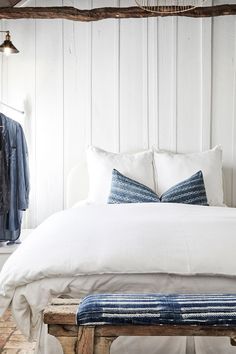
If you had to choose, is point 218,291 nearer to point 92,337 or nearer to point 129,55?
point 92,337

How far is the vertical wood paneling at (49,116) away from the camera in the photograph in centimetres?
378

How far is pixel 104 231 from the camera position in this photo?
200cm

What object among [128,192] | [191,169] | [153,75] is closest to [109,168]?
[128,192]

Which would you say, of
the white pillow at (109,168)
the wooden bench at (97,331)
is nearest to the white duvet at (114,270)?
the wooden bench at (97,331)

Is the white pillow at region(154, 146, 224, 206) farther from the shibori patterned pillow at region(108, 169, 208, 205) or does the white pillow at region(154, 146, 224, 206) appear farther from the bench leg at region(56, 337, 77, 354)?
the bench leg at region(56, 337, 77, 354)

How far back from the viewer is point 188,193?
125 inches

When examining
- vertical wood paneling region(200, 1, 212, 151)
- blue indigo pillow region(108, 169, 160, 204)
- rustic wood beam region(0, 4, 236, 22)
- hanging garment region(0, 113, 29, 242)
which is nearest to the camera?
hanging garment region(0, 113, 29, 242)

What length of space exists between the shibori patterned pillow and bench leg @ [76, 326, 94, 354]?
176 cm

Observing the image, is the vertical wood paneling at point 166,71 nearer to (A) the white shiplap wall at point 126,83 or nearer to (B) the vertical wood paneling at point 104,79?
(A) the white shiplap wall at point 126,83

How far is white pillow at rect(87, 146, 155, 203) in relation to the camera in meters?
3.32

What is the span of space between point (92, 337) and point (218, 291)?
0.54 meters

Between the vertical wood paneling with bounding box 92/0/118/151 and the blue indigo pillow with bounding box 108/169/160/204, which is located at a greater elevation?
the vertical wood paneling with bounding box 92/0/118/151

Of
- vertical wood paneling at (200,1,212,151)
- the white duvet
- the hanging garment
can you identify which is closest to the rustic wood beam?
vertical wood paneling at (200,1,212,151)

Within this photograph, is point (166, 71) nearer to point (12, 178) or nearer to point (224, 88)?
point (224, 88)
